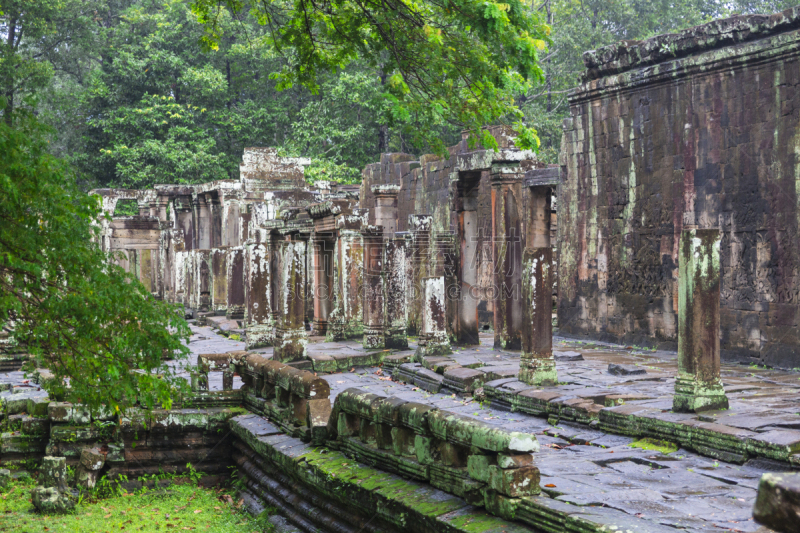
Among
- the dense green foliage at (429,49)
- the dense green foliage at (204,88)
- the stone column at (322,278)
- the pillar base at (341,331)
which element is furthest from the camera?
the dense green foliage at (204,88)

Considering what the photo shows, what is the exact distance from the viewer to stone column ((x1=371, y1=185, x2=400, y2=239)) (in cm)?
1433

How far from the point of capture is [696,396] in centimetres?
731

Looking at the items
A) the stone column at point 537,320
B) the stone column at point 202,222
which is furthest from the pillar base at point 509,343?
the stone column at point 202,222

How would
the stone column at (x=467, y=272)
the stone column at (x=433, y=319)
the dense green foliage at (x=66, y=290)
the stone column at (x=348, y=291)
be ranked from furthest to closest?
1. the stone column at (x=348, y=291)
2. the stone column at (x=467, y=272)
3. the stone column at (x=433, y=319)
4. the dense green foliage at (x=66, y=290)

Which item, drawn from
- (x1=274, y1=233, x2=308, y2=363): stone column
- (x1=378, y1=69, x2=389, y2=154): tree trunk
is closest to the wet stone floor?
(x1=274, y1=233, x2=308, y2=363): stone column

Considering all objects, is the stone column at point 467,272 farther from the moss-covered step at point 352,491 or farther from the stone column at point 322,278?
the moss-covered step at point 352,491

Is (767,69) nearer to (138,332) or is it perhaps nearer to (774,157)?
(774,157)

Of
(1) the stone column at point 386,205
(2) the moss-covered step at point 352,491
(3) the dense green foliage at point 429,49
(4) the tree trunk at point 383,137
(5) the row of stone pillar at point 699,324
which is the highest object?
(4) the tree trunk at point 383,137

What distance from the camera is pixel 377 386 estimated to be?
10.7 m

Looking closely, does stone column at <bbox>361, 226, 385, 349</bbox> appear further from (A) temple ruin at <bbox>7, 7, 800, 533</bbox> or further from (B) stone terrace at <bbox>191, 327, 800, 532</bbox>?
(B) stone terrace at <bbox>191, 327, 800, 532</bbox>

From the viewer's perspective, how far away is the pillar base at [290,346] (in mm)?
11625

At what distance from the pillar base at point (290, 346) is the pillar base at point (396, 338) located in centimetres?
176

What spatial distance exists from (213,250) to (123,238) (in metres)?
8.00

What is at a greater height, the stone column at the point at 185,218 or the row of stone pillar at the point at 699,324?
the stone column at the point at 185,218
